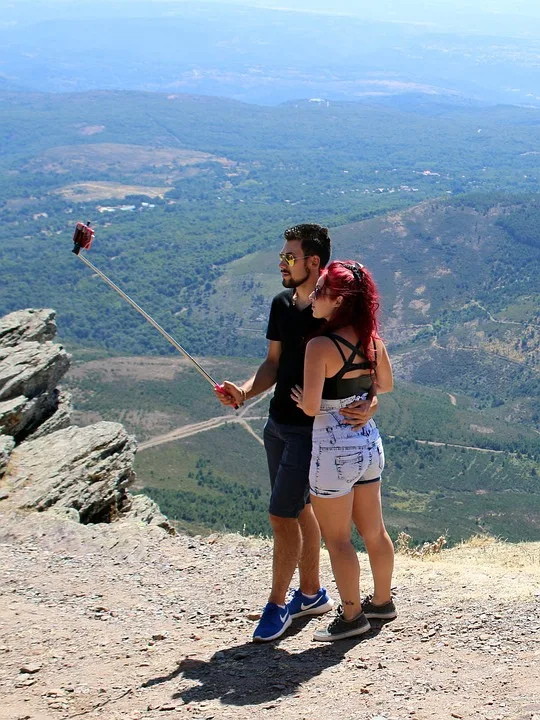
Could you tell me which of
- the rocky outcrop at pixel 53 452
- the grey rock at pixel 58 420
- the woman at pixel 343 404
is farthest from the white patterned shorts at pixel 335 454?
the grey rock at pixel 58 420

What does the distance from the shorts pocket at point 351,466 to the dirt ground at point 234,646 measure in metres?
1.17

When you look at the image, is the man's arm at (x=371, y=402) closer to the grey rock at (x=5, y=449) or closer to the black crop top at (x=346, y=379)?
the black crop top at (x=346, y=379)

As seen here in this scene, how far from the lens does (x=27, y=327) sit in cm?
1552

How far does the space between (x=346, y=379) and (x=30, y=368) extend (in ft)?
29.1

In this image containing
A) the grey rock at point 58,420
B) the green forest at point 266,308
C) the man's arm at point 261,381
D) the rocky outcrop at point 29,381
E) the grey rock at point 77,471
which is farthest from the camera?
the green forest at point 266,308

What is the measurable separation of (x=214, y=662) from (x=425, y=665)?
1394 mm

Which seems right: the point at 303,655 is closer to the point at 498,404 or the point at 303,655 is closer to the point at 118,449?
the point at 118,449

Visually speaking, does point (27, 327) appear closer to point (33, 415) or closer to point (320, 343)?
point (33, 415)

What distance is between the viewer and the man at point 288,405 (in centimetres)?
621

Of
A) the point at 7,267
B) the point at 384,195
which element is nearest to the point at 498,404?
the point at 7,267

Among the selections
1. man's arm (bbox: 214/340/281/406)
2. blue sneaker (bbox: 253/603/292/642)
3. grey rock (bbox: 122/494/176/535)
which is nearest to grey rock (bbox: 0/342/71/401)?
grey rock (bbox: 122/494/176/535)

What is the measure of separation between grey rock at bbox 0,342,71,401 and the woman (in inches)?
328

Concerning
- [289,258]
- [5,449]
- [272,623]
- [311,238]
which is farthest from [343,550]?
[5,449]

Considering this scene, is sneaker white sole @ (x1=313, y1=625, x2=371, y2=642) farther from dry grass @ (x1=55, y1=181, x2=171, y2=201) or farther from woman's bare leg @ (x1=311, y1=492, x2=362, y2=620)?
dry grass @ (x1=55, y1=181, x2=171, y2=201)
